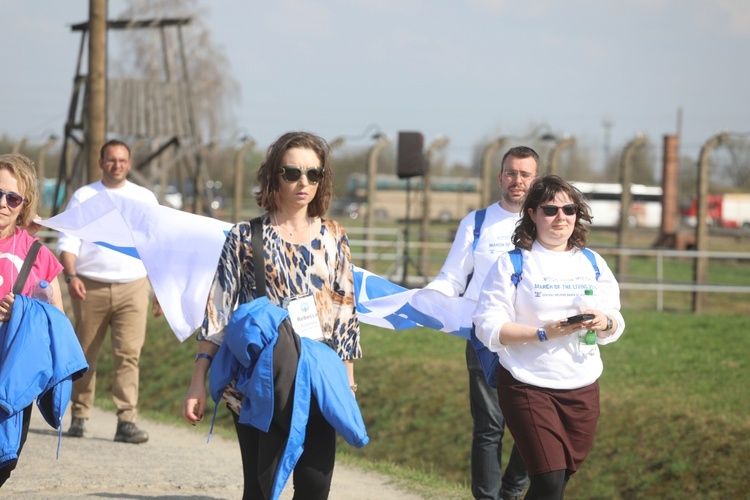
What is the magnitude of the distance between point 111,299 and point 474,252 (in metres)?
3.39

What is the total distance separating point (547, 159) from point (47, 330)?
13.5 m

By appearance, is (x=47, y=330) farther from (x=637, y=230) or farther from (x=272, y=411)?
(x=637, y=230)

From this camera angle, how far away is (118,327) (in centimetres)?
828

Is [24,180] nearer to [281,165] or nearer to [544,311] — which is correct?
[281,165]

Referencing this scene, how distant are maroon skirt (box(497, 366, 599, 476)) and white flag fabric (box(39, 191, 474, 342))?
56.3 inches

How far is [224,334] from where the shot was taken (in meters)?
4.07

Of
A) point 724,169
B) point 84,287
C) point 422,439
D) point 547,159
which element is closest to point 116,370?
point 84,287

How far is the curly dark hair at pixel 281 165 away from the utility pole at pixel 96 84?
825cm

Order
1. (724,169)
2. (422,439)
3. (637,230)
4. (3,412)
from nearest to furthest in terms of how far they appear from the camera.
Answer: (3,412) → (422,439) → (724,169) → (637,230)

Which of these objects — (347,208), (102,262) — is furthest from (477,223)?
(347,208)

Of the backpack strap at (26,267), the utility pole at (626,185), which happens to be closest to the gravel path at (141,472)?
the backpack strap at (26,267)

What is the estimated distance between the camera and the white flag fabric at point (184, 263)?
19.1 ft

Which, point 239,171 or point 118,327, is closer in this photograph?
point 118,327

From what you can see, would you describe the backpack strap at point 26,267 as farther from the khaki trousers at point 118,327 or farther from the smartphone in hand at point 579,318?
the khaki trousers at point 118,327
